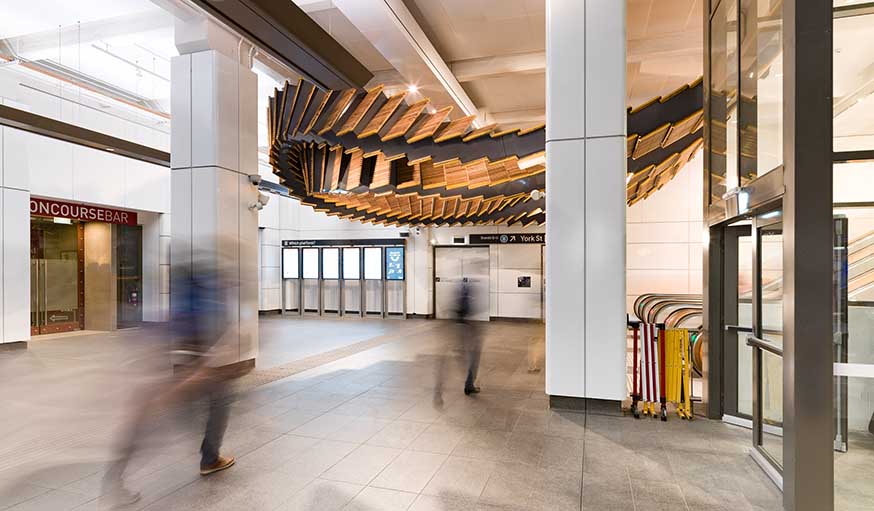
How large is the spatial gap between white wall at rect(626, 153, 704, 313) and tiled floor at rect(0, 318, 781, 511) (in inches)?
301

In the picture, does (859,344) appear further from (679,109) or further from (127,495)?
(127,495)

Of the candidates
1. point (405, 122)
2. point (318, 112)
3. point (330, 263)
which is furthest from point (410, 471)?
point (330, 263)

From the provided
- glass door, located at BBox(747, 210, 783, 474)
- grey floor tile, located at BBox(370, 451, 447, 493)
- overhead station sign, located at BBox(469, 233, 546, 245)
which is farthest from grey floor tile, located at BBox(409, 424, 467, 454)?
overhead station sign, located at BBox(469, 233, 546, 245)

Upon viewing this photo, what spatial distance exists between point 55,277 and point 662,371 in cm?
1489

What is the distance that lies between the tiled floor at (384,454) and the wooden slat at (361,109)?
138 inches

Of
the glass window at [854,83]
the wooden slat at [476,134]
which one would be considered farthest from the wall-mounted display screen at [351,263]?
the glass window at [854,83]

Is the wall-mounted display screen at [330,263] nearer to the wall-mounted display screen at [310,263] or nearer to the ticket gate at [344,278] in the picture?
the ticket gate at [344,278]

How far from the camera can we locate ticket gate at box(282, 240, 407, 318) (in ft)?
54.5

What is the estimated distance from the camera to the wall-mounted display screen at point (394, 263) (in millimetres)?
16453

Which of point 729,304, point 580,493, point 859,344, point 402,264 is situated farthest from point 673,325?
point 402,264

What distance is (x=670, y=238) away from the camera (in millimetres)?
13000

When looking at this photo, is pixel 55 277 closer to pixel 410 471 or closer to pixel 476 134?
pixel 476 134

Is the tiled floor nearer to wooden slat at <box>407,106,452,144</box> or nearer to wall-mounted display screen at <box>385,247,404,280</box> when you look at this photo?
wooden slat at <box>407,106,452,144</box>

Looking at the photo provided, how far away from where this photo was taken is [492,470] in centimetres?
372
